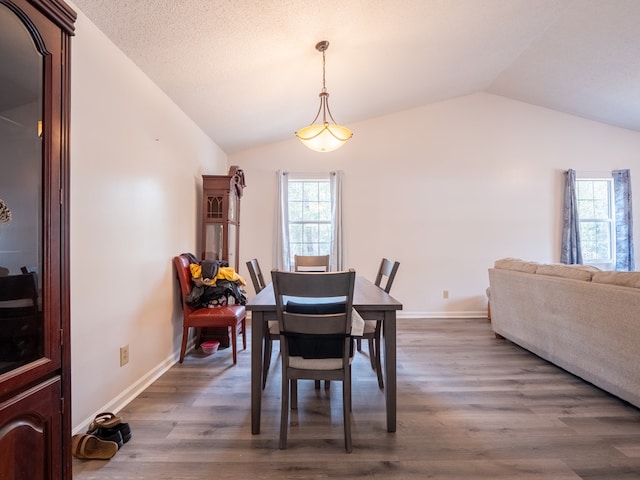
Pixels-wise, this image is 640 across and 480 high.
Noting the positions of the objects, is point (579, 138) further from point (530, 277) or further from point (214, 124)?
point (214, 124)

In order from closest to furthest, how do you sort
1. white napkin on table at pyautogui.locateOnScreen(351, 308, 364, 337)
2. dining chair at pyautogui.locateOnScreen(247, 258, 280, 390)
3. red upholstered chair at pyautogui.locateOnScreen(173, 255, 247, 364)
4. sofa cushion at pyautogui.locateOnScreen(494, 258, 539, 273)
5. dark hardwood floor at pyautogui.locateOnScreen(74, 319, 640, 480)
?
dark hardwood floor at pyautogui.locateOnScreen(74, 319, 640, 480) → white napkin on table at pyautogui.locateOnScreen(351, 308, 364, 337) → dining chair at pyautogui.locateOnScreen(247, 258, 280, 390) → red upholstered chair at pyautogui.locateOnScreen(173, 255, 247, 364) → sofa cushion at pyautogui.locateOnScreen(494, 258, 539, 273)

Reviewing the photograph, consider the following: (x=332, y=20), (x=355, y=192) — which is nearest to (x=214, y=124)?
(x=332, y=20)

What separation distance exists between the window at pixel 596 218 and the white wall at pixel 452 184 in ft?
1.08

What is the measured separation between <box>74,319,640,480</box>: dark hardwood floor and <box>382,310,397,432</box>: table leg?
14 centimetres

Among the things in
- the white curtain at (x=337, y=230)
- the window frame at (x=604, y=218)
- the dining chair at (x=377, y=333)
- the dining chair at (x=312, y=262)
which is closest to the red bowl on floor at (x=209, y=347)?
the dining chair at (x=312, y=262)

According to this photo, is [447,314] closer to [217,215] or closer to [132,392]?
[217,215]

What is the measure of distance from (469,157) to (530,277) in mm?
2232

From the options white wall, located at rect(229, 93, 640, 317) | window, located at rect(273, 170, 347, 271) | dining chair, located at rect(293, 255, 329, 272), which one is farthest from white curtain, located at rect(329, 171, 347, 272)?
dining chair, located at rect(293, 255, 329, 272)

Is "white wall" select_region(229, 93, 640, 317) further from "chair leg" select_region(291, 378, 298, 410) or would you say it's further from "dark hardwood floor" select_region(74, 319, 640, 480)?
"chair leg" select_region(291, 378, 298, 410)

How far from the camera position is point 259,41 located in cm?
215

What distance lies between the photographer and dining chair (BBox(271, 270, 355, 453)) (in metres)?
1.43

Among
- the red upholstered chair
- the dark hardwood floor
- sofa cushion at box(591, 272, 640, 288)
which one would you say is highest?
sofa cushion at box(591, 272, 640, 288)

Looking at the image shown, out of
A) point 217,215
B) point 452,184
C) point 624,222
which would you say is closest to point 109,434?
point 217,215

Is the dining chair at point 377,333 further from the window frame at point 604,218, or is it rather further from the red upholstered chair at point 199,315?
the window frame at point 604,218
